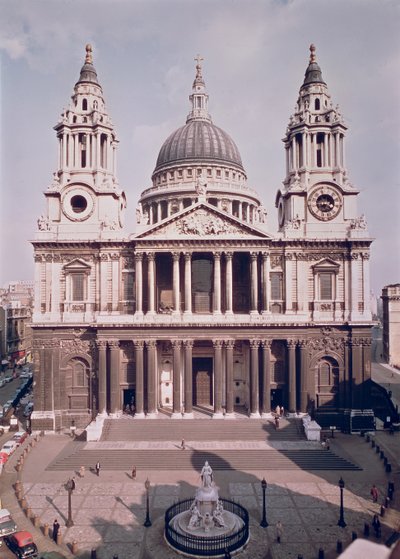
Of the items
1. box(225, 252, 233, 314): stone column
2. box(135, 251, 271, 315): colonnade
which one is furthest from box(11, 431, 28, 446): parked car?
box(225, 252, 233, 314): stone column

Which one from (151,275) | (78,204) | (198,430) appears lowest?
(198,430)

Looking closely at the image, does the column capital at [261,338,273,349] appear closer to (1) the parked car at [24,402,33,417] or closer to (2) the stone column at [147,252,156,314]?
(2) the stone column at [147,252,156,314]

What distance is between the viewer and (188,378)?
43.5 metres

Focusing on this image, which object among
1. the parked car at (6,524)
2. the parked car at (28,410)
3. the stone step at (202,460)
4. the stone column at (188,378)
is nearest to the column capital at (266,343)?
the stone column at (188,378)

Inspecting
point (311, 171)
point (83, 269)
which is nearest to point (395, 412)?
point (311, 171)

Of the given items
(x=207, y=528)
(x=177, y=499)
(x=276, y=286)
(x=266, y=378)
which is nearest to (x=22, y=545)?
(x=207, y=528)

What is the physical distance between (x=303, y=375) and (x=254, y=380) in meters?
4.88

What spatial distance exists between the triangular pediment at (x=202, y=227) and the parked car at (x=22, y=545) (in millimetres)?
27713

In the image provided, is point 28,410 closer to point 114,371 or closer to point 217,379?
point 114,371

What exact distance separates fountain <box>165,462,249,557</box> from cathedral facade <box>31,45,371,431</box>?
17.9m

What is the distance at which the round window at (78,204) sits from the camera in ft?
157

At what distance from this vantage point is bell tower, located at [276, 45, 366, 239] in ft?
154

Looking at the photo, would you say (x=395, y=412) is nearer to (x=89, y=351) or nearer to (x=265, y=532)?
(x=265, y=532)

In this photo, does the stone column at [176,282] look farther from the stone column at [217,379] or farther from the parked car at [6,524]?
the parked car at [6,524]
